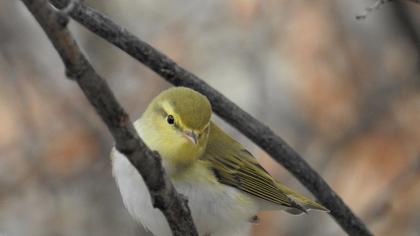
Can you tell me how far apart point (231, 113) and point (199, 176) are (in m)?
0.27

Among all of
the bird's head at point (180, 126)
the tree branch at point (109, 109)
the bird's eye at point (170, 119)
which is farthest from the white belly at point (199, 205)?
the tree branch at point (109, 109)

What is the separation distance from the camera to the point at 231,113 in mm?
2953

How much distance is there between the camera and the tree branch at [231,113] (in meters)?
2.69

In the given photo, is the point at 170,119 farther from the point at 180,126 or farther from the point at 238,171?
the point at 238,171

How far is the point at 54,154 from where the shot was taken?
17.4ft

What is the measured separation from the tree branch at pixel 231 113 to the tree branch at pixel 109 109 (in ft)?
2.51

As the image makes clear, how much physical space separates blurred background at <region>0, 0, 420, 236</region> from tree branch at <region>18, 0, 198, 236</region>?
2.76 meters

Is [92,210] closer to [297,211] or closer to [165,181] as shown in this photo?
[297,211]

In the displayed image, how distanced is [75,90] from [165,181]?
3552 millimetres

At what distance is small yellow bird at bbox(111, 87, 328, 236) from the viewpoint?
2.84 m

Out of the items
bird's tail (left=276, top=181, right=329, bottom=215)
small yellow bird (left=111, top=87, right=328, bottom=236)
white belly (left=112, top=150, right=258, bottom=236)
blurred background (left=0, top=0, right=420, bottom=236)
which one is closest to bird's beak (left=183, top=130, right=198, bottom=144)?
small yellow bird (left=111, top=87, right=328, bottom=236)

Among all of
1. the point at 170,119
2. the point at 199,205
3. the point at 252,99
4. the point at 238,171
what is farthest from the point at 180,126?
the point at 252,99

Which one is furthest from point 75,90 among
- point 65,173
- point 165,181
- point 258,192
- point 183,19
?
point 165,181

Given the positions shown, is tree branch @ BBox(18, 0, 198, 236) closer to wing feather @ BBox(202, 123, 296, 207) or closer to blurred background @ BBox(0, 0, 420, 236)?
wing feather @ BBox(202, 123, 296, 207)
